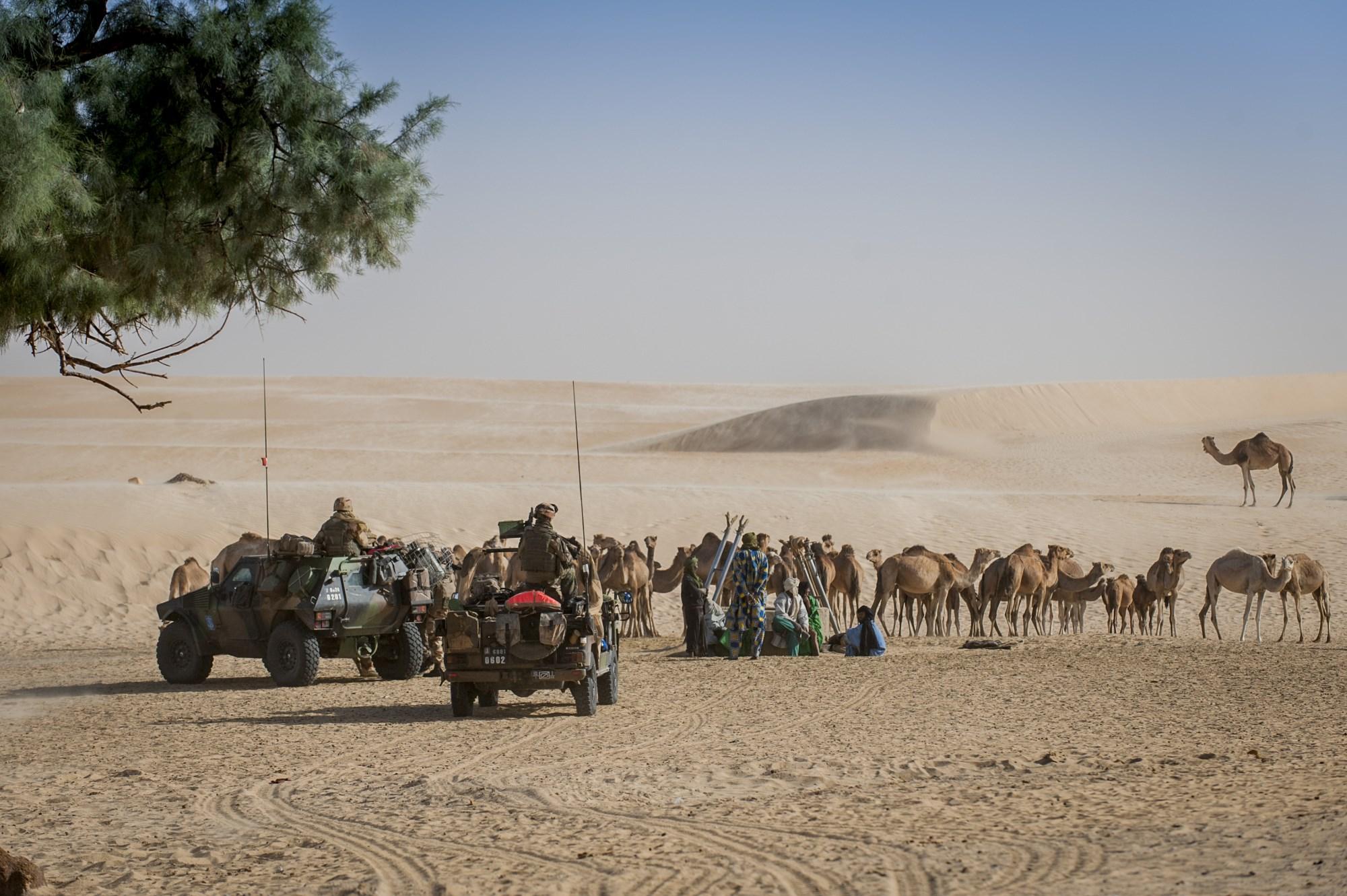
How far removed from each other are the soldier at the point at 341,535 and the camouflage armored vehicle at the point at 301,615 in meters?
0.17

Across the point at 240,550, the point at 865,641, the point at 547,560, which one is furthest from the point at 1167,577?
the point at 240,550

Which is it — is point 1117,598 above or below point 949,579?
below

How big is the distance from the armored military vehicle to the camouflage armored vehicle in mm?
3420

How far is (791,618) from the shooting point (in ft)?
67.2

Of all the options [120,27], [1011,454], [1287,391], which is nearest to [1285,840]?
[120,27]

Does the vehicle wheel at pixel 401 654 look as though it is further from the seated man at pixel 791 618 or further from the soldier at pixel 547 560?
the seated man at pixel 791 618

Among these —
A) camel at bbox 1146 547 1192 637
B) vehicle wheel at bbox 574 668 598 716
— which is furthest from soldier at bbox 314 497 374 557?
camel at bbox 1146 547 1192 637

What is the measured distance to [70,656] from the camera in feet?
72.3

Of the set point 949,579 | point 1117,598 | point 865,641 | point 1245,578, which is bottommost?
point 865,641

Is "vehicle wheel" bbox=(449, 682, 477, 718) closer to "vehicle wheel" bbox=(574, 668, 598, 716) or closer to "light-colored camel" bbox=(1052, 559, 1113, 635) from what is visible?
"vehicle wheel" bbox=(574, 668, 598, 716)

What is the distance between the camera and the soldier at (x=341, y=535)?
16969 millimetres

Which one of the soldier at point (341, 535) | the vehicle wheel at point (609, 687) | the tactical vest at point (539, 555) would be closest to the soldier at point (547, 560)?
the tactical vest at point (539, 555)

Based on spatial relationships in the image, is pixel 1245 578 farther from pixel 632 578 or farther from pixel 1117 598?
pixel 632 578

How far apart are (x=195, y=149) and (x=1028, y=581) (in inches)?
763
